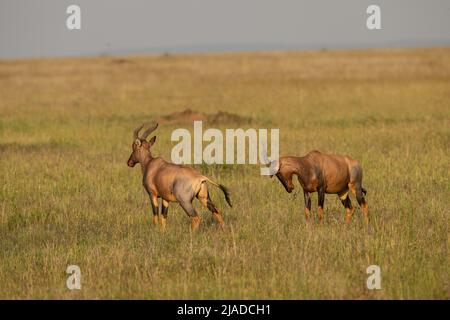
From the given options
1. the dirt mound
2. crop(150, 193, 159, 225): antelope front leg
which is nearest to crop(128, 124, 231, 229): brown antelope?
crop(150, 193, 159, 225): antelope front leg

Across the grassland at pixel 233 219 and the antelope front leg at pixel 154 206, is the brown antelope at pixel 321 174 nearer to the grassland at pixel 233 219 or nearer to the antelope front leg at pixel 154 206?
the grassland at pixel 233 219

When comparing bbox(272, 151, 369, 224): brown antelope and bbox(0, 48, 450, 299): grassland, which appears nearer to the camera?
bbox(0, 48, 450, 299): grassland

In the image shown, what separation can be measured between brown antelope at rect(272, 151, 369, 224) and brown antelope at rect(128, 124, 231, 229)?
32.3 inches

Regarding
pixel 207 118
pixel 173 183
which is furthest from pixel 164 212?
pixel 207 118

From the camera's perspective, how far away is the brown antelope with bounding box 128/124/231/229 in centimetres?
856

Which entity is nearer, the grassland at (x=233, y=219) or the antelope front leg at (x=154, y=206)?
the grassland at (x=233, y=219)

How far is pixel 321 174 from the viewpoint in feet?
29.0

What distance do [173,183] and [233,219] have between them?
5.64 feet

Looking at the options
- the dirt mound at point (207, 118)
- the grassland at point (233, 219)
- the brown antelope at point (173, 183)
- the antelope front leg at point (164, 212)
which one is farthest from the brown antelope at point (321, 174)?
the dirt mound at point (207, 118)

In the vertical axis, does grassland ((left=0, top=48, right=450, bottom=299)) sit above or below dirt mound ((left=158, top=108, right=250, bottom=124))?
below

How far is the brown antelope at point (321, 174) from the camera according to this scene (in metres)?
8.58

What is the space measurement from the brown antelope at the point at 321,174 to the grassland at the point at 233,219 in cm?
48

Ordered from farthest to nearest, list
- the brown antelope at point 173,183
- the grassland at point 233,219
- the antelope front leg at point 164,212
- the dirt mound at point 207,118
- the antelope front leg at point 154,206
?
the dirt mound at point 207,118, the antelope front leg at point 164,212, the antelope front leg at point 154,206, the brown antelope at point 173,183, the grassland at point 233,219

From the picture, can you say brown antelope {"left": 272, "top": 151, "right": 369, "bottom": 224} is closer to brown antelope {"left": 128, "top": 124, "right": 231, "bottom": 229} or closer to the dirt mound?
brown antelope {"left": 128, "top": 124, "right": 231, "bottom": 229}
